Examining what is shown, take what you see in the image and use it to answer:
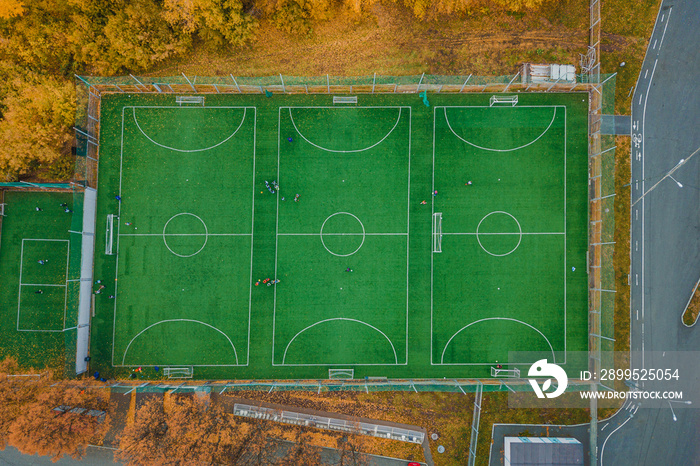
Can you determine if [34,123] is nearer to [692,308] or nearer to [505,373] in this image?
[505,373]

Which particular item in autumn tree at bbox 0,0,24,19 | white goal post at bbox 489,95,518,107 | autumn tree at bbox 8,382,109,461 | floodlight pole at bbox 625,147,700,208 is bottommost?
autumn tree at bbox 8,382,109,461

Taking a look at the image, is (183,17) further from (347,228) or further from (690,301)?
(690,301)

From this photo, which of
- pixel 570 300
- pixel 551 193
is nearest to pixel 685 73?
pixel 551 193

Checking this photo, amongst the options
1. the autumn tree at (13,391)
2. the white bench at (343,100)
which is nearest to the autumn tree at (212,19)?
the white bench at (343,100)

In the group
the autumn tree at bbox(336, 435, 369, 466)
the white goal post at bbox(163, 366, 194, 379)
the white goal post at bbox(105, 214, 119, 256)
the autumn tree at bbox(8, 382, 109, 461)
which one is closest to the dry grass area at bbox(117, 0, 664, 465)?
the autumn tree at bbox(336, 435, 369, 466)

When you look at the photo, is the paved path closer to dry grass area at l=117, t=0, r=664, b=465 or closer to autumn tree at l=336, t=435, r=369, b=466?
dry grass area at l=117, t=0, r=664, b=465

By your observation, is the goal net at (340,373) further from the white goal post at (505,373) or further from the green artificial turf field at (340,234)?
the white goal post at (505,373)

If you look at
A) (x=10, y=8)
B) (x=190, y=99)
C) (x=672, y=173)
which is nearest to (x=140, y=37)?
(x=190, y=99)
